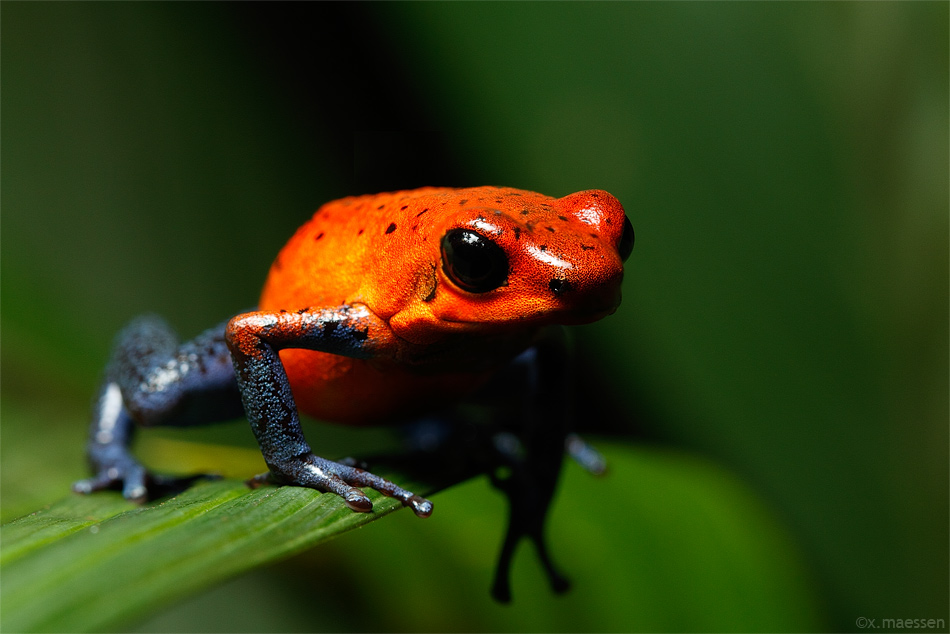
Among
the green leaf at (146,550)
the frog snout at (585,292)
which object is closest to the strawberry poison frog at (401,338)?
the frog snout at (585,292)

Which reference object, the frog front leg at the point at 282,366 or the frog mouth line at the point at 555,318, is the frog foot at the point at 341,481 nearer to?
the frog front leg at the point at 282,366

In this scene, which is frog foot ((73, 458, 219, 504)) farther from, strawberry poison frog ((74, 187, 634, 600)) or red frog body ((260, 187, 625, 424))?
red frog body ((260, 187, 625, 424))

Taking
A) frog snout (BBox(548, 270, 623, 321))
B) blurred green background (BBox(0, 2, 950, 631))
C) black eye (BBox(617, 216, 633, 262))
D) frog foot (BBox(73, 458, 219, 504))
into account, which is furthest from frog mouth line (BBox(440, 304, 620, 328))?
frog foot (BBox(73, 458, 219, 504))

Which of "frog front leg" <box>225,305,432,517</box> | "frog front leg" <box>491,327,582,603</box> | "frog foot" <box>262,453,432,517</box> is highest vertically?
"frog front leg" <box>225,305,432,517</box>

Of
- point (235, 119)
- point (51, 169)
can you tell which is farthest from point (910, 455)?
point (51, 169)

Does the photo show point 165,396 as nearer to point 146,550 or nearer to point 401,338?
point 401,338

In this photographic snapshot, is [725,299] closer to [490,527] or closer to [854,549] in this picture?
[854,549]
